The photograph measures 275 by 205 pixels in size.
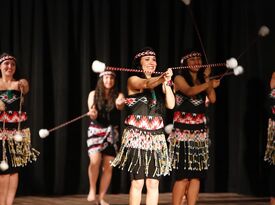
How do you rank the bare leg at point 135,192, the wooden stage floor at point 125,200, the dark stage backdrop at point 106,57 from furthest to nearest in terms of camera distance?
the dark stage backdrop at point 106,57 < the wooden stage floor at point 125,200 < the bare leg at point 135,192

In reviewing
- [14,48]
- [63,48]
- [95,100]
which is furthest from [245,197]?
[14,48]

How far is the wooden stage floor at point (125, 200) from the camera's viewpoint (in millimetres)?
6098

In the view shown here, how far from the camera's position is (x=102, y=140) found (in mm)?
5812

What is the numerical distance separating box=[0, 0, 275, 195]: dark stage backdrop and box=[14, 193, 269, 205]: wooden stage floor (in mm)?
169

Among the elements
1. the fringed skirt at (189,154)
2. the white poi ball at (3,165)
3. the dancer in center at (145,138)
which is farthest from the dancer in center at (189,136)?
the white poi ball at (3,165)

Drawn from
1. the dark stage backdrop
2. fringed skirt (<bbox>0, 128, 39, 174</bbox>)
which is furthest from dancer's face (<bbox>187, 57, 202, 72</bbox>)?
the dark stage backdrop

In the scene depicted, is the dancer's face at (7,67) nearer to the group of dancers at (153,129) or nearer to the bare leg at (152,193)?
the group of dancers at (153,129)

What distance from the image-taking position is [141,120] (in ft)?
13.9

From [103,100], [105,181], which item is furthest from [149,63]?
[105,181]

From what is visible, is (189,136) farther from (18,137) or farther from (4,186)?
(4,186)

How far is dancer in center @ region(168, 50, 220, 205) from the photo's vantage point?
4.73m

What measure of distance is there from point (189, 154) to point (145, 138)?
643 mm

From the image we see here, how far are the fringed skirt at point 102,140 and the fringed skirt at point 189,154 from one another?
119cm

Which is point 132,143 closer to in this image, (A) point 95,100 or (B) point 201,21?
(A) point 95,100
